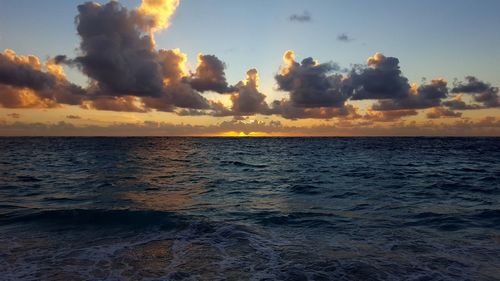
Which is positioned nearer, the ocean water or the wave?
the ocean water

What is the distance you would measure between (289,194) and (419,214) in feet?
29.5

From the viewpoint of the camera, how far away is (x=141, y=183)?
98.1 ft

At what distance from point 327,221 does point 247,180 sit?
16.8 m

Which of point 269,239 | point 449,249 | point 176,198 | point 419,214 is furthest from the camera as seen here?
point 176,198

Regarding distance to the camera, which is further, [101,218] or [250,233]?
[101,218]

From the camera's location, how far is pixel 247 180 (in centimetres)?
3281

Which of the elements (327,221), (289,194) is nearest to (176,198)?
(289,194)

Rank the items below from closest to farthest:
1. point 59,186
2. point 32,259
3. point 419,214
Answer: point 32,259, point 419,214, point 59,186

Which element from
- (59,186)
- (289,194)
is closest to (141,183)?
(59,186)

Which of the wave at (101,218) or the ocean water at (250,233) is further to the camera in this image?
the wave at (101,218)

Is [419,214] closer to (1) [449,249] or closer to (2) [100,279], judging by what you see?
(1) [449,249]

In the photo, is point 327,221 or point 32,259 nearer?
point 32,259

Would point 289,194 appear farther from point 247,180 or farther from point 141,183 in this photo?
point 141,183

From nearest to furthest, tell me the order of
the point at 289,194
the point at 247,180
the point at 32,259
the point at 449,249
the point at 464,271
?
1. the point at 464,271
2. the point at 32,259
3. the point at 449,249
4. the point at 289,194
5. the point at 247,180
